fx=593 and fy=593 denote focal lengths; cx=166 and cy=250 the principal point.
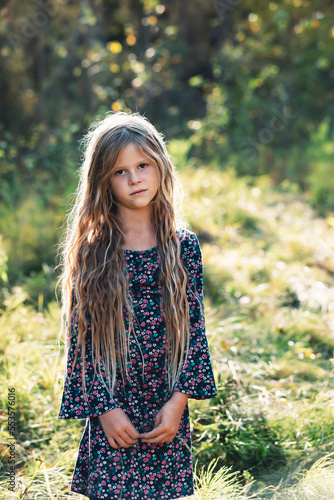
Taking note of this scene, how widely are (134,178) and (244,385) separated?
1.30m

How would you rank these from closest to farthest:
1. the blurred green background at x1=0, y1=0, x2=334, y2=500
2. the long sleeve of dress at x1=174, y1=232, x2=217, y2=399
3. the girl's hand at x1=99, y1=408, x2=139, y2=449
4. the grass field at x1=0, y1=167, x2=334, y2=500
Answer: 1. the girl's hand at x1=99, y1=408, x2=139, y2=449
2. the long sleeve of dress at x1=174, y1=232, x2=217, y2=399
3. the grass field at x1=0, y1=167, x2=334, y2=500
4. the blurred green background at x1=0, y1=0, x2=334, y2=500

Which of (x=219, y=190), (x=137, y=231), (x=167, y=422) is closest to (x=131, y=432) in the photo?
(x=167, y=422)

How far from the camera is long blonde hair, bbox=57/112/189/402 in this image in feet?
6.30

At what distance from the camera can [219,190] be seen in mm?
5832

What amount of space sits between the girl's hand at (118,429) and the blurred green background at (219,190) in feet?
1.50

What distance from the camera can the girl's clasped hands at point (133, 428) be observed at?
1.84 m

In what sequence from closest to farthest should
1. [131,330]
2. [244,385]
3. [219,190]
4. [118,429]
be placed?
[118,429] < [131,330] < [244,385] < [219,190]

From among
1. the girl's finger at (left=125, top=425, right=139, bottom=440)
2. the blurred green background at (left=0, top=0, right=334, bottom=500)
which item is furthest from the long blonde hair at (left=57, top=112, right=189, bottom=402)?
the blurred green background at (left=0, top=0, right=334, bottom=500)

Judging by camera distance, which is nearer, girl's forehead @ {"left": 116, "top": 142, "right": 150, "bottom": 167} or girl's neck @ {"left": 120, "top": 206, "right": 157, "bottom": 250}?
girl's forehead @ {"left": 116, "top": 142, "right": 150, "bottom": 167}

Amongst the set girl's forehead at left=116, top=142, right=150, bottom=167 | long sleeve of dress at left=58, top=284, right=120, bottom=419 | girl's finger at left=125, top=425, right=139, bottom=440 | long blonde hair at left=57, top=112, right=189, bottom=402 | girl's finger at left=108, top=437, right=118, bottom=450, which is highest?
girl's forehead at left=116, top=142, right=150, bottom=167

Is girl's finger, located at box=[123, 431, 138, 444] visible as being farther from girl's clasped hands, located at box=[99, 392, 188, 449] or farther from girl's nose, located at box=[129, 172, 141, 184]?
girl's nose, located at box=[129, 172, 141, 184]

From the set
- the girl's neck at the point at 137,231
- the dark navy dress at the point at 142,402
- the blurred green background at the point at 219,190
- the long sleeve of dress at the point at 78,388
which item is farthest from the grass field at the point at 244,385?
the girl's neck at the point at 137,231

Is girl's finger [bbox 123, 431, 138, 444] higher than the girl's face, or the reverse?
the girl's face

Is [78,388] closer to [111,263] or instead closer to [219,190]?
[111,263]
